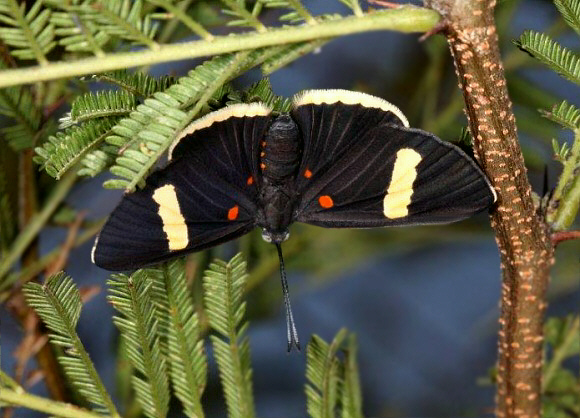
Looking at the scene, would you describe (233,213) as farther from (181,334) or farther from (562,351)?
(562,351)

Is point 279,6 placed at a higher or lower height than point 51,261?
higher

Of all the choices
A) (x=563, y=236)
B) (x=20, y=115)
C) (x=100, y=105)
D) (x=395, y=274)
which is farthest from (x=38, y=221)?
(x=395, y=274)

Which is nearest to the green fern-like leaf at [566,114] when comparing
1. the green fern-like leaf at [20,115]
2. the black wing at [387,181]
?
the black wing at [387,181]

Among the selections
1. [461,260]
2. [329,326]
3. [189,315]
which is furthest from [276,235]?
[461,260]

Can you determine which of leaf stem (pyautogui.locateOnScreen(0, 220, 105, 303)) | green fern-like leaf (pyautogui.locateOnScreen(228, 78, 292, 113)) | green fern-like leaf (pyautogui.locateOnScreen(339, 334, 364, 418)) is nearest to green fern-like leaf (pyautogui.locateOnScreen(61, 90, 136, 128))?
green fern-like leaf (pyautogui.locateOnScreen(228, 78, 292, 113))

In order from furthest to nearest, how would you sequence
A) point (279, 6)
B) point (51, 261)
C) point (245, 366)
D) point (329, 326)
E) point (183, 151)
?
point (329, 326), point (51, 261), point (245, 366), point (183, 151), point (279, 6)

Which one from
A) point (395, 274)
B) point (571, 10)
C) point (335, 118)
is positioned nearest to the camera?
point (571, 10)

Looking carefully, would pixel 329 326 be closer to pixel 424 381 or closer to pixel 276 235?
pixel 424 381
